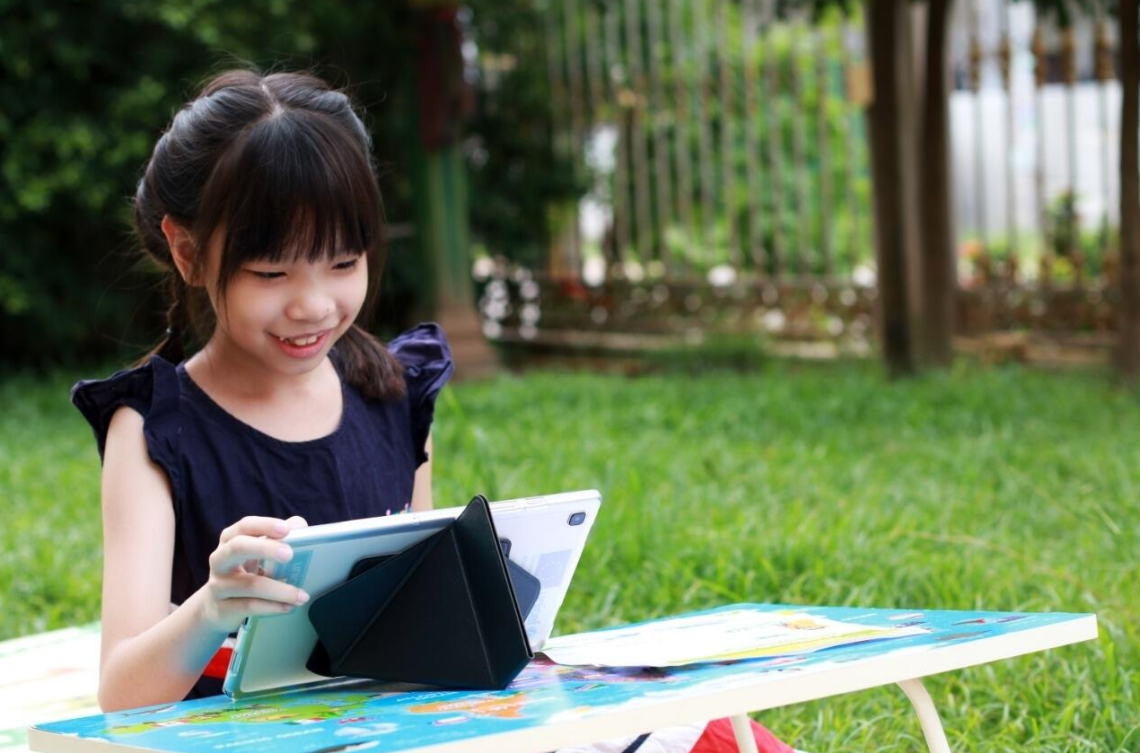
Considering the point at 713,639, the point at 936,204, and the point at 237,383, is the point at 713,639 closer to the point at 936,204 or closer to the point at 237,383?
the point at 237,383

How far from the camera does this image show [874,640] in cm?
131

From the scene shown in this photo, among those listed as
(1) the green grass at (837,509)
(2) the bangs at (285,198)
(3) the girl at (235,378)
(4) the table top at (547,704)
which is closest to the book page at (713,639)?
(4) the table top at (547,704)

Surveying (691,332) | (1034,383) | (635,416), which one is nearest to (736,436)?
(635,416)

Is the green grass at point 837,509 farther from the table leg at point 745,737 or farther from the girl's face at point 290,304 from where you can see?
the girl's face at point 290,304

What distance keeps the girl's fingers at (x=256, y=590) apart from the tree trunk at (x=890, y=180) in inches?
192

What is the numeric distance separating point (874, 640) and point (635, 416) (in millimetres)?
3883

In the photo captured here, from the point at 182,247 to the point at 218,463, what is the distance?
0.25 meters

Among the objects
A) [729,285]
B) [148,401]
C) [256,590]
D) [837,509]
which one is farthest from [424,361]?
[729,285]

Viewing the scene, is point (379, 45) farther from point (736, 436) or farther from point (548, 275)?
point (736, 436)

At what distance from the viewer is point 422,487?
2066 mm

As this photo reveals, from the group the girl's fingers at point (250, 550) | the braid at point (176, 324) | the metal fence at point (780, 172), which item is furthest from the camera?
the metal fence at point (780, 172)

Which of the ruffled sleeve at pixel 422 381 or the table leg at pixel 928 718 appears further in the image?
the ruffled sleeve at pixel 422 381

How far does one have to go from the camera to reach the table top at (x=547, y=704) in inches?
43.3

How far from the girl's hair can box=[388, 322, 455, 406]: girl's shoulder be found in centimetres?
21
